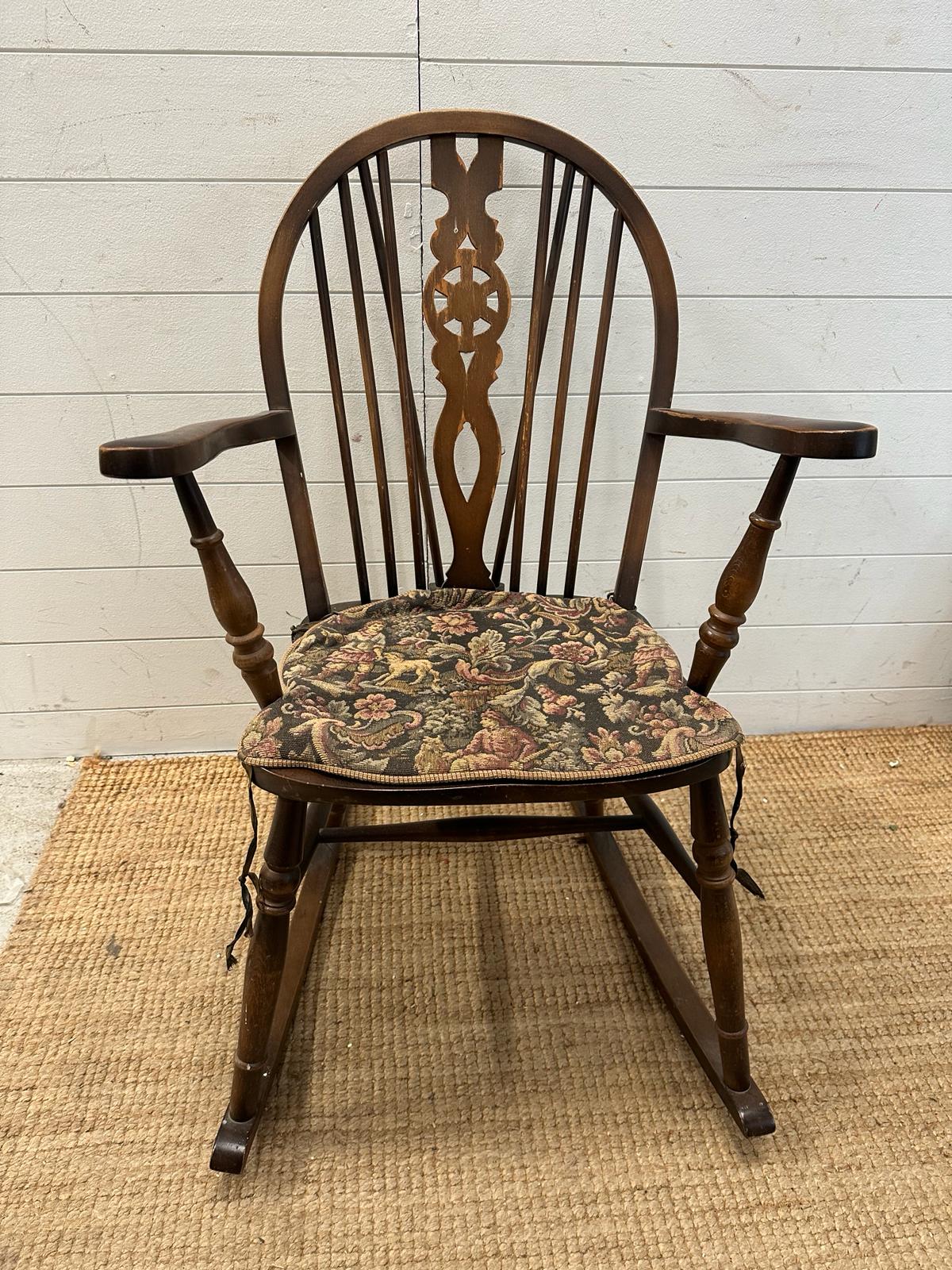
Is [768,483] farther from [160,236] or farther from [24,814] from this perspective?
[24,814]

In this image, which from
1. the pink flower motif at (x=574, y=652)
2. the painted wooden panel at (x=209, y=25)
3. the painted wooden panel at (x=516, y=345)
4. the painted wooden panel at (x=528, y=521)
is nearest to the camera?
the pink flower motif at (x=574, y=652)

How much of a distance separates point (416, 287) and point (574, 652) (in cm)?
61

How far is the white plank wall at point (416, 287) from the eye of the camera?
1.05 m

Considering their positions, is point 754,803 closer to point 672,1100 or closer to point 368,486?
point 672,1100

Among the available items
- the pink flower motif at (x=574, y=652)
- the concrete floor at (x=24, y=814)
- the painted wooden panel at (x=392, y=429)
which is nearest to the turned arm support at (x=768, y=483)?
the pink flower motif at (x=574, y=652)

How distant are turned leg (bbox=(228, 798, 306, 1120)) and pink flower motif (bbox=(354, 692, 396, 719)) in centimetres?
10

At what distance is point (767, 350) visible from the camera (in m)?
1.24

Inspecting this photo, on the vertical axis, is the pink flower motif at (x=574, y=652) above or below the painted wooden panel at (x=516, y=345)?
below

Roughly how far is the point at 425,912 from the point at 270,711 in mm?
519

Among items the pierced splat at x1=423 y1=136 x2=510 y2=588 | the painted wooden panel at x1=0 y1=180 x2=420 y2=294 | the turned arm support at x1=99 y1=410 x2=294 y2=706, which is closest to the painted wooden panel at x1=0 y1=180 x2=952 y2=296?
the painted wooden panel at x1=0 y1=180 x2=420 y2=294

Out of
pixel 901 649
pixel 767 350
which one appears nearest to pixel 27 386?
pixel 767 350

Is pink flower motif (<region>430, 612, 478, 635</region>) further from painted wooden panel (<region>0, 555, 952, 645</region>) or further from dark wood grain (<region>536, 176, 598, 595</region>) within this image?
painted wooden panel (<region>0, 555, 952, 645</region>)

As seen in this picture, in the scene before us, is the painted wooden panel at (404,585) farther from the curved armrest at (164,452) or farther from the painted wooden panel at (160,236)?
the curved armrest at (164,452)

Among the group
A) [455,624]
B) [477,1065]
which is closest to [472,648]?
[455,624]
